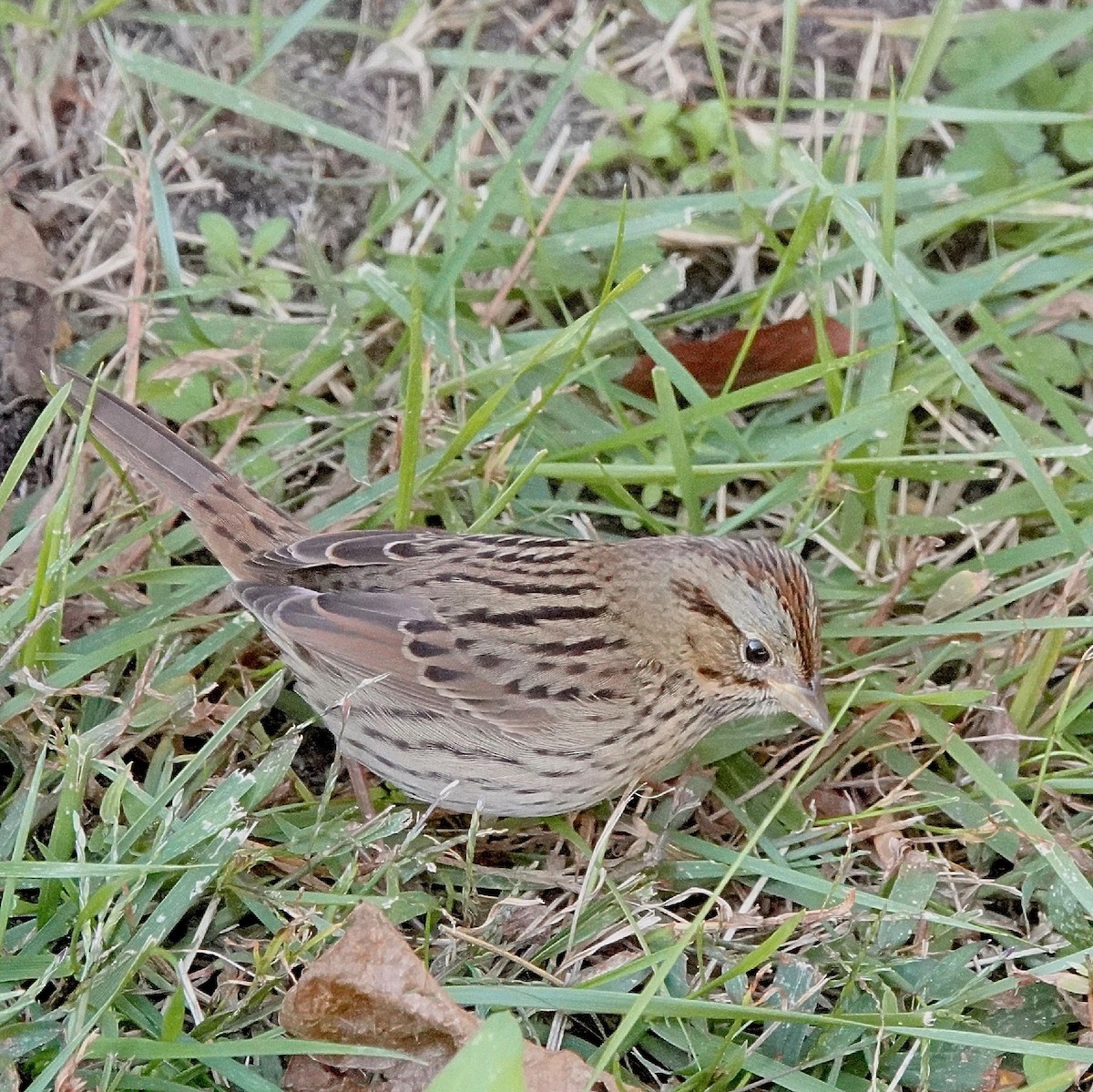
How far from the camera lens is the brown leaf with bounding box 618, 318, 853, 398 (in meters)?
4.40

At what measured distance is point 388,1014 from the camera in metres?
3.12

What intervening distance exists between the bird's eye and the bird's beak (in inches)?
2.6

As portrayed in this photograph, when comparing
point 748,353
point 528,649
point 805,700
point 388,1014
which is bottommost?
point 388,1014

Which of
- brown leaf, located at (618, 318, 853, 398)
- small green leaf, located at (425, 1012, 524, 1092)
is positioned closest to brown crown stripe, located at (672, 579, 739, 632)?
brown leaf, located at (618, 318, 853, 398)

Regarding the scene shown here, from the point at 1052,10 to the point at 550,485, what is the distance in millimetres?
2448

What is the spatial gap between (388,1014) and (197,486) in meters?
1.50

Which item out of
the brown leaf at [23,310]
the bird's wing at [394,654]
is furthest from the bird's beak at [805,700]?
the brown leaf at [23,310]

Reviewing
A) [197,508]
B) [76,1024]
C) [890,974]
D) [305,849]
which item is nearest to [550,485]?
[197,508]

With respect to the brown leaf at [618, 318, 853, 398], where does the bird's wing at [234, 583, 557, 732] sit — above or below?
below

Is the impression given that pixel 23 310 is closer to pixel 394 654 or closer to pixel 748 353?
pixel 394 654

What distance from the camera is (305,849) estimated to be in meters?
3.50

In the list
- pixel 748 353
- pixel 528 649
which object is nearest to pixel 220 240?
pixel 748 353

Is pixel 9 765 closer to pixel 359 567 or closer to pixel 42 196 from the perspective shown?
pixel 359 567

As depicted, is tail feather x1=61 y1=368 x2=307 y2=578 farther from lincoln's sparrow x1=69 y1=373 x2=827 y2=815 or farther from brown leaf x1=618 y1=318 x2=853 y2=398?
brown leaf x1=618 y1=318 x2=853 y2=398
